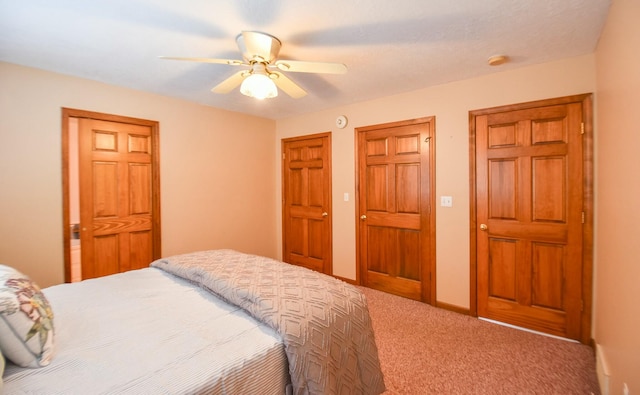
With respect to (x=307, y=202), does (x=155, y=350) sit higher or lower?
lower

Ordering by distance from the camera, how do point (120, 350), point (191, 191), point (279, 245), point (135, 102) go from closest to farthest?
point (120, 350) → point (135, 102) → point (191, 191) → point (279, 245)

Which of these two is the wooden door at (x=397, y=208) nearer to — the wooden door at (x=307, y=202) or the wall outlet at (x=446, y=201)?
the wall outlet at (x=446, y=201)

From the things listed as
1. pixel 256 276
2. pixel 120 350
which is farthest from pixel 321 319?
pixel 120 350

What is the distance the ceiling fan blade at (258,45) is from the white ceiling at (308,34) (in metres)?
0.06

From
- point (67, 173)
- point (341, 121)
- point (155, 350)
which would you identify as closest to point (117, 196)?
point (67, 173)

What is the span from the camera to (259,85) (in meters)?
1.89

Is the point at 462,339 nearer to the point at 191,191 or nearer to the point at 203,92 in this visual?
the point at 191,191

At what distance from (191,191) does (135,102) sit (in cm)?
115

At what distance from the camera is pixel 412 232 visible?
3.19 meters

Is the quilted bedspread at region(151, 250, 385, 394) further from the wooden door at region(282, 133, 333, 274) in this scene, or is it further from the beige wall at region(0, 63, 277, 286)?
the wooden door at region(282, 133, 333, 274)

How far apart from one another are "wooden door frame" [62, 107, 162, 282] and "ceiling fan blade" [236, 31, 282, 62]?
1859 millimetres

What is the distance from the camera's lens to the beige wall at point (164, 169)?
95.7 inches

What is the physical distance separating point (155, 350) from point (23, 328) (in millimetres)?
449

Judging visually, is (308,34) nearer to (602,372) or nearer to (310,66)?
(310,66)
